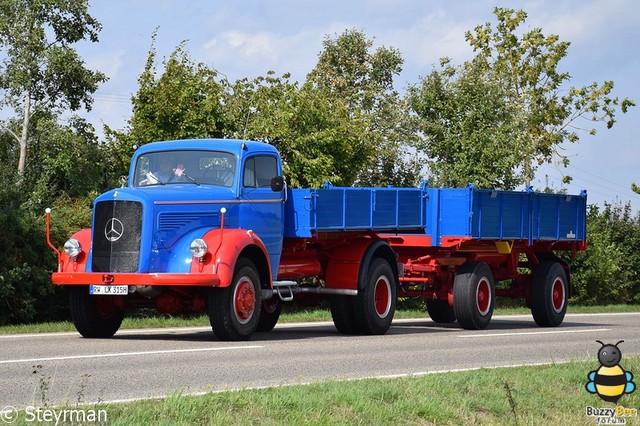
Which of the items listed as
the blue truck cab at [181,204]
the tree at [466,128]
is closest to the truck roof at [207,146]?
the blue truck cab at [181,204]

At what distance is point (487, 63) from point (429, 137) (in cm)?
1128

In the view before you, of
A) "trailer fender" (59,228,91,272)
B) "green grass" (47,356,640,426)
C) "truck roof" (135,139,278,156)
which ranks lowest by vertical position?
"green grass" (47,356,640,426)

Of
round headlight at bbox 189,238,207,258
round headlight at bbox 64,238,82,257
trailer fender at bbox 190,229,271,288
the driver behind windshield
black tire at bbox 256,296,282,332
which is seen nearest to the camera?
trailer fender at bbox 190,229,271,288

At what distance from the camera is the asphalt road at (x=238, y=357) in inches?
430

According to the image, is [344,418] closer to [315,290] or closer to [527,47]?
[315,290]

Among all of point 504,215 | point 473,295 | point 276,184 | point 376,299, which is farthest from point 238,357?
point 504,215

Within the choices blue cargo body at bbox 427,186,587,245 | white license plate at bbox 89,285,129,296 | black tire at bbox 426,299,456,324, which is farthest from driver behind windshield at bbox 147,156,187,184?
black tire at bbox 426,299,456,324

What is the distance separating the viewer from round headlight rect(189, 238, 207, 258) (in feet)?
52.3

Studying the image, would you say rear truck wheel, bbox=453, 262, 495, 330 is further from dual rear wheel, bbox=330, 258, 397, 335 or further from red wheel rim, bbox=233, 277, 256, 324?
red wheel rim, bbox=233, 277, 256, 324

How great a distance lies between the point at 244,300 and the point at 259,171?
2423 millimetres

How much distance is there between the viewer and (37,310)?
75.6ft

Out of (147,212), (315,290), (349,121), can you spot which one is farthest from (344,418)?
(349,121)

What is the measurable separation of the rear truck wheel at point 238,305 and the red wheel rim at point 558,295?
359 inches

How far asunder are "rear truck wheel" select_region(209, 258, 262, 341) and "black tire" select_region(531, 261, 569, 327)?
8611mm
